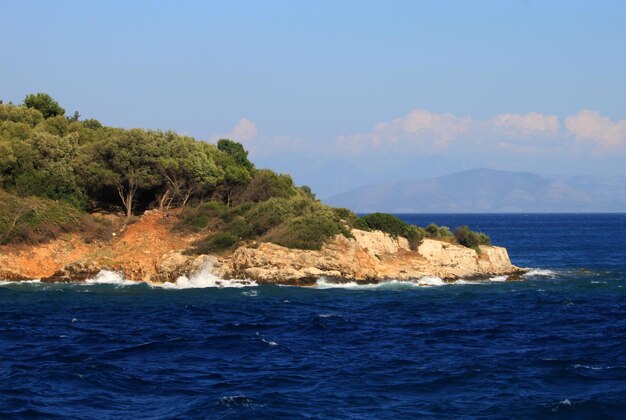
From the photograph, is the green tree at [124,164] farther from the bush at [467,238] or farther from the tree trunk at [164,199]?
the bush at [467,238]

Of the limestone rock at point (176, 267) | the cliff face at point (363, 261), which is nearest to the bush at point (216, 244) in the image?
the limestone rock at point (176, 267)

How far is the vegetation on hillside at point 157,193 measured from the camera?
5875 cm

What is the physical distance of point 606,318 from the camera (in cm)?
4197

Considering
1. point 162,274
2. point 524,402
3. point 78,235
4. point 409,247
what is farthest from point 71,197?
point 524,402

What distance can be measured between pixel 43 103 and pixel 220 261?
37.4m

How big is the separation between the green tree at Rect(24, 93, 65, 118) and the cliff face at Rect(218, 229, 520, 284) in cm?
3706

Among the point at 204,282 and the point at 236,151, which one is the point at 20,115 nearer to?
the point at 236,151

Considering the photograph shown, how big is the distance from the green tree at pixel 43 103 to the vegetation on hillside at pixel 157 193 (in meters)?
12.2

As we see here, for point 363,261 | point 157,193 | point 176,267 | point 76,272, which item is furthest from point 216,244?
point 157,193

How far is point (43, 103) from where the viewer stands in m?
84.2

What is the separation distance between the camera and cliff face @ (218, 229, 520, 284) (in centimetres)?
5506

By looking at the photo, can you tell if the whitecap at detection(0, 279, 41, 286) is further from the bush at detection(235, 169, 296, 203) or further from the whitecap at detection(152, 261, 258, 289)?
the bush at detection(235, 169, 296, 203)

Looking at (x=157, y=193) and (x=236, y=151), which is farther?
(x=236, y=151)

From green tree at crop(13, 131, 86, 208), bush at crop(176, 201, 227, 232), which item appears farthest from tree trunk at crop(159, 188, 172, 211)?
green tree at crop(13, 131, 86, 208)
